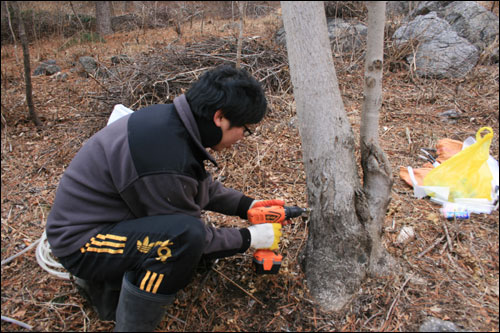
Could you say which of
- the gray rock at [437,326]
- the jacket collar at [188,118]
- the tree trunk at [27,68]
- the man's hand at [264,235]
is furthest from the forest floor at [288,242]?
the jacket collar at [188,118]

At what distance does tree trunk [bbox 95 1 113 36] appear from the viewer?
913 cm

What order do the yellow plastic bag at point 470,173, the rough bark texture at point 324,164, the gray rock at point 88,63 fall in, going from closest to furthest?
the rough bark texture at point 324,164
the yellow plastic bag at point 470,173
the gray rock at point 88,63

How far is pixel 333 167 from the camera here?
1.79 m

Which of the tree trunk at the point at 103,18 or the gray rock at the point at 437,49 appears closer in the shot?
the gray rock at the point at 437,49

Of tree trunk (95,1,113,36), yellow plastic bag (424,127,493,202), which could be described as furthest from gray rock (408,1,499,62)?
tree trunk (95,1,113,36)

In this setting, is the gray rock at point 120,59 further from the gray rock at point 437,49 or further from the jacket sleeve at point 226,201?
the gray rock at point 437,49

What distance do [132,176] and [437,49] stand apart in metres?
4.83

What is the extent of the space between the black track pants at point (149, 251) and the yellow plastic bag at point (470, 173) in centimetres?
185

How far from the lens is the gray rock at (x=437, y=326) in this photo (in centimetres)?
167

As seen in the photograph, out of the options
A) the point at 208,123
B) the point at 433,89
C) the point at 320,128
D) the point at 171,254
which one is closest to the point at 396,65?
the point at 433,89

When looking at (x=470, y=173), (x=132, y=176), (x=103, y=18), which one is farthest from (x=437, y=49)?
(x=103, y=18)

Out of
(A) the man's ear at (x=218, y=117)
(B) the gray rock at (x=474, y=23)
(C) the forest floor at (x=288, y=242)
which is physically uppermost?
(B) the gray rock at (x=474, y=23)

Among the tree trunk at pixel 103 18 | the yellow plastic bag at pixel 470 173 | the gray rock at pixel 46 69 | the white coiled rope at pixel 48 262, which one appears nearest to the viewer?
the white coiled rope at pixel 48 262

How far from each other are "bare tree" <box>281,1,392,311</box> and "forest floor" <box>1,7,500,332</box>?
13 cm
